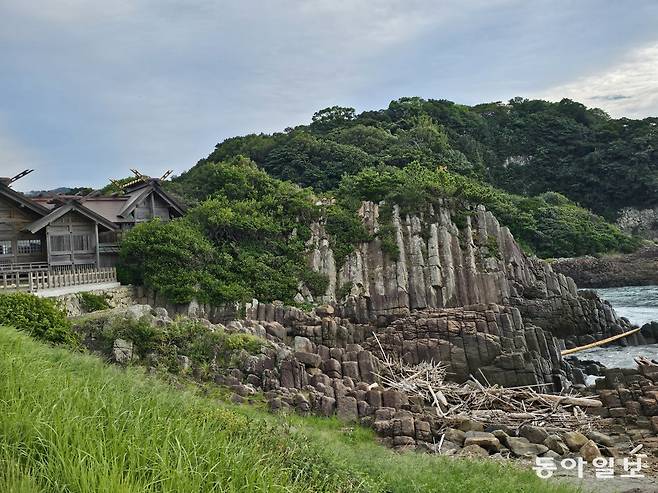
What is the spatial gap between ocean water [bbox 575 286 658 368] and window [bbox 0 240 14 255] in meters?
26.1

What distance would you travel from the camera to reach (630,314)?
34281mm

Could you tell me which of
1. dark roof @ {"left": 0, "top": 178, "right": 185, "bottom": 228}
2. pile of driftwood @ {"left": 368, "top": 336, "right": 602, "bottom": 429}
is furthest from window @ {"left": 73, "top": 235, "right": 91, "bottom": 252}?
pile of driftwood @ {"left": 368, "top": 336, "right": 602, "bottom": 429}

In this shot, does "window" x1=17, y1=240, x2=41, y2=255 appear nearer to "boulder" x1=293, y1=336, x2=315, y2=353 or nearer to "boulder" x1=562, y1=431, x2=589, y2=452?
"boulder" x1=293, y1=336, x2=315, y2=353

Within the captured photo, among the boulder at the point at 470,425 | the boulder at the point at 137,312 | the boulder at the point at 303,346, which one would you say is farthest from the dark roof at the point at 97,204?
the boulder at the point at 470,425

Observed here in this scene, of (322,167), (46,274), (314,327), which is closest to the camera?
(314,327)

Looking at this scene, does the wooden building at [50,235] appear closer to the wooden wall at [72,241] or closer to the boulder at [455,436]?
the wooden wall at [72,241]

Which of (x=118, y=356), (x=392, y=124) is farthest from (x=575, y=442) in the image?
(x=392, y=124)

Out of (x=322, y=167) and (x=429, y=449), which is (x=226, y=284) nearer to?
(x=429, y=449)

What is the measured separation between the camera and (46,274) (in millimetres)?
25625

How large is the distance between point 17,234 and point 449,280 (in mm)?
20423

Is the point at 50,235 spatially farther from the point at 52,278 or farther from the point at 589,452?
the point at 589,452

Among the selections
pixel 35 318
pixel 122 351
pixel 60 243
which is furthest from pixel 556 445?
pixel 60 243

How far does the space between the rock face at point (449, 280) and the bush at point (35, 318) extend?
13.6 m

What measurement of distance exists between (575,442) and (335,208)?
834 inches
